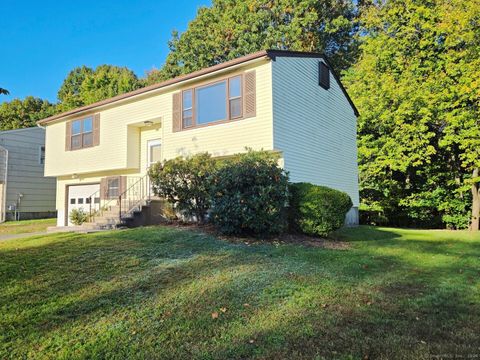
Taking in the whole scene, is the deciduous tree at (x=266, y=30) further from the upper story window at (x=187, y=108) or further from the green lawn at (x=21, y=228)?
the green lawn at (x=21, y=228)

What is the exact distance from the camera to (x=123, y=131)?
15.2m

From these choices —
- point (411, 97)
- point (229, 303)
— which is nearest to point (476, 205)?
point (411, 97)

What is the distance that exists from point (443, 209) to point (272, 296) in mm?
17360

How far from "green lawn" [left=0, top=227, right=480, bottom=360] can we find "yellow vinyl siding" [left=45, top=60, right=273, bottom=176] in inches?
195

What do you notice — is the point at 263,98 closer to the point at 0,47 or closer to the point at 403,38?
the point at 0,47

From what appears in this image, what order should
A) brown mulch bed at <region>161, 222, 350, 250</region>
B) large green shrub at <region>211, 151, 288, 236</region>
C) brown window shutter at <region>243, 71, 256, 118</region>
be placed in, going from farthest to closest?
1. brown window shutter at <region>243, 71, 256, 118</region>
2. large green shrub at <region>211, 151, 288, 236</region>
3. brown mulch bed at <region>161, 222, 350, 250</region>

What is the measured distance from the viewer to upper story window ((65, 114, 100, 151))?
16312 millimetres

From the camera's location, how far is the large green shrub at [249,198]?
9070mm

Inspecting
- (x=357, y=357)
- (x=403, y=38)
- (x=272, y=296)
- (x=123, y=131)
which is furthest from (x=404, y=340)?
(x=403, y=38)

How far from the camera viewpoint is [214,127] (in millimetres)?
12453

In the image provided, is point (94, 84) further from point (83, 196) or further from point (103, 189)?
point (103, 189)

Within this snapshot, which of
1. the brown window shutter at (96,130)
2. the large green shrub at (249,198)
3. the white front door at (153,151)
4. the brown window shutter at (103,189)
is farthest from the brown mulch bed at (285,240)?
the brown window shutter at (96,130)

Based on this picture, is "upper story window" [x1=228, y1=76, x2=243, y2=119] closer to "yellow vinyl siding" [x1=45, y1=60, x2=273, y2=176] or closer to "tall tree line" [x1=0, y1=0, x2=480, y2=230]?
"yellow vinyl siding" [x1=45, y1=60, x2=273, y2=176]

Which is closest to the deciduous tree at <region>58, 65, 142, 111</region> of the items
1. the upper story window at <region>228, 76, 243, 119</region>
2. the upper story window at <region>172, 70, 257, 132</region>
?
the upper story window at <region>172, 70, 257, 132</region>
